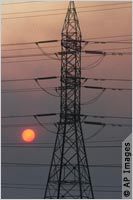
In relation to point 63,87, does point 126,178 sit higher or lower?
lower

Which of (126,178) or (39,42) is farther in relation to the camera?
(39,42)

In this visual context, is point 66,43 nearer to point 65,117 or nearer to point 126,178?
point 65,117

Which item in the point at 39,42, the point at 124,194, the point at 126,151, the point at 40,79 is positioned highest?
the point at 39,42

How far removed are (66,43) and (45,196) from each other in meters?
9.61

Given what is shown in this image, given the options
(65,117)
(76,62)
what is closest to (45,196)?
(65,117)

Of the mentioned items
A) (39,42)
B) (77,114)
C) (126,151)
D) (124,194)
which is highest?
(39,42)

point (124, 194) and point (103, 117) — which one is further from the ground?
point (103, 117)

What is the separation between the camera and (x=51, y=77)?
3719 cm

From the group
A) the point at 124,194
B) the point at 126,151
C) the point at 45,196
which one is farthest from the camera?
the point at 45,196

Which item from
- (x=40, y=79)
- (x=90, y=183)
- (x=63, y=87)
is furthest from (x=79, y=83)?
(x=90, y=183)

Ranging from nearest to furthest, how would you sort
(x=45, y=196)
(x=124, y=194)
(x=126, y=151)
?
(x=124, y=194), (x=126, y=151), (x=45, y=196)

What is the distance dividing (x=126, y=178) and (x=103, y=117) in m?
5.97

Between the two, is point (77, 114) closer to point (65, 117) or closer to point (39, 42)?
point (65, 117)

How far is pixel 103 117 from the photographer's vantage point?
3781 cm
